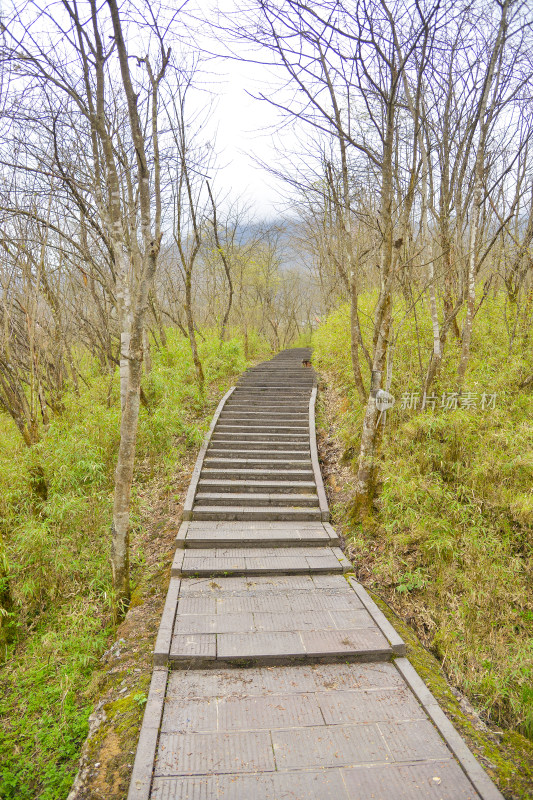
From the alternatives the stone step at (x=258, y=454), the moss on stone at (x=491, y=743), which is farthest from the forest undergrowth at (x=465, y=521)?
the stone step at (x=258, y=454)

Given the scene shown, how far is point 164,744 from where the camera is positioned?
290 centimetres

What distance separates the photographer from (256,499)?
6.68 meters

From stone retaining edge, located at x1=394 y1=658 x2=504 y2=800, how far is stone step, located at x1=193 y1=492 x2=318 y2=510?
3.11 m

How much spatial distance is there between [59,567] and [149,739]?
2739 mm

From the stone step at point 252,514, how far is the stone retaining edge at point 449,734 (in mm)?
2805

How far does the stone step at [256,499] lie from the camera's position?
665 cm

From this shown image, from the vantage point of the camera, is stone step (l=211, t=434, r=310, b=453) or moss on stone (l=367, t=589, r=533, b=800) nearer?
moss on stone (l=367, t=589, r=533, b=800)

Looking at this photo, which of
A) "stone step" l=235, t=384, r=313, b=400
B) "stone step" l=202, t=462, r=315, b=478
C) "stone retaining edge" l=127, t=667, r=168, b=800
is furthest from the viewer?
"stone step" l=235, t=384, r=313, b=400

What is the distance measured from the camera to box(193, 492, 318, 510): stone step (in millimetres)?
6648

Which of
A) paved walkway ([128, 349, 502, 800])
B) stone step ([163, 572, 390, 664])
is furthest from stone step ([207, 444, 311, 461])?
stone step ([163, 572, 390, 664])

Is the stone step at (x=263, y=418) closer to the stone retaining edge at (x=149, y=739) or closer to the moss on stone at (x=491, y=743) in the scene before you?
the moss on stone at (x=491, y=743)

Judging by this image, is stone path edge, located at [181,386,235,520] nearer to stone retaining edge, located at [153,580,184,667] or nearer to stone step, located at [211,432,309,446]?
stone step, located at [211,432,309,446]

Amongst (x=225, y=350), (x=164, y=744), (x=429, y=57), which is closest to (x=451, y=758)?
(x=164, y=744)

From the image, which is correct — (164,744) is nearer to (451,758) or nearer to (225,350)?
(451,758)
